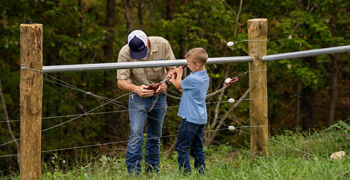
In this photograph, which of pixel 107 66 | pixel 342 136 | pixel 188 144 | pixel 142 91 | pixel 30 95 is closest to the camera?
pixel 30 95

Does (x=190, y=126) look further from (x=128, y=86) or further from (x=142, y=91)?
(x=128, y=86)

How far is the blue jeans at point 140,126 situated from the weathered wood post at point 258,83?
0.99 m

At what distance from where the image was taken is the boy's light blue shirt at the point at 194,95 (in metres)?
4.46

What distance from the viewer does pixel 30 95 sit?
167 inches

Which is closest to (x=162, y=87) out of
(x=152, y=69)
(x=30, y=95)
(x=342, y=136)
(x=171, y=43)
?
(x=152, y=69)

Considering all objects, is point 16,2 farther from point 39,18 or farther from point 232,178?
point 232,178

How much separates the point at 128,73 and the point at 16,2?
797 centimetres

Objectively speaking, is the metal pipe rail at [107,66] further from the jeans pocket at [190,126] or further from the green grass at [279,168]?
the green grass at [279,168]

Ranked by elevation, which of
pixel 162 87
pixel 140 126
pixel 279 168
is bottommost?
pixel 279 168

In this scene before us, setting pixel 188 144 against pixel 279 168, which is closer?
pixel 279 168

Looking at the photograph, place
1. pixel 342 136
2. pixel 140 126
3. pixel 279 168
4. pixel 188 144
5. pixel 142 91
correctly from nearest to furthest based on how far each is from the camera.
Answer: pixel 279 168 < pixel 188 144 < pixel 142 91 < pixel 140 126 < pixel 342 136

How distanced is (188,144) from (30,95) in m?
1.43

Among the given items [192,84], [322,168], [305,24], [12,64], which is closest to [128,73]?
[192,84]

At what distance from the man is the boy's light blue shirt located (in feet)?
1.61
